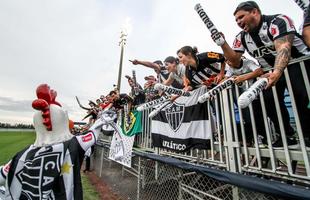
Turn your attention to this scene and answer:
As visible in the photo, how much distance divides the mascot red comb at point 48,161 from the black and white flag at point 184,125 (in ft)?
5.04

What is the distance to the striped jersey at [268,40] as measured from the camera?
6.31 ft

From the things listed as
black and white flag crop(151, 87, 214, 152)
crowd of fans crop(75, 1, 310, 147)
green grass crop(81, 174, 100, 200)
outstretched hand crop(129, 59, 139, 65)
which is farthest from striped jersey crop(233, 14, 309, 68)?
green grass crop(81, 174, 100, 200)

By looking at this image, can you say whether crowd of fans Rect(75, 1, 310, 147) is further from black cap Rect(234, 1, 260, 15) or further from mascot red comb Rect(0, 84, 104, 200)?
mascot red comb Rect(0, 84, 104, 200)

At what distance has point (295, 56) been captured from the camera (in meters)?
2.03

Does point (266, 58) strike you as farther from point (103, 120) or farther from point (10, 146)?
point (10, 146)

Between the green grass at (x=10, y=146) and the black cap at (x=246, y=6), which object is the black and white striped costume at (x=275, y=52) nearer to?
the black cap at (x=246, y=6)

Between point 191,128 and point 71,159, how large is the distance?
5.84 feet

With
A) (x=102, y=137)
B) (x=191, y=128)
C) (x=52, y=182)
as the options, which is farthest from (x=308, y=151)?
(x=102, y=137)

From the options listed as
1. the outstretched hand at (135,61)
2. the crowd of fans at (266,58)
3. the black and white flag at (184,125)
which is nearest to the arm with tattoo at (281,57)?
the crowd of fans at (266,58)

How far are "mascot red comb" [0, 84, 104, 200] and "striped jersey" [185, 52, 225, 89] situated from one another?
1.92 m

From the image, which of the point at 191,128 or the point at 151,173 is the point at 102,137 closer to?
the point at 151,173

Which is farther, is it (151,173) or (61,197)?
(151,173)

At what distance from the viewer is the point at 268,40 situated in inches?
83.0

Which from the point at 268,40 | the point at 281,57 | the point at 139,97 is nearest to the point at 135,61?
the point at 139,97
